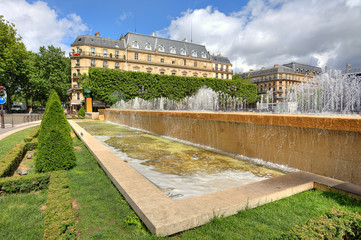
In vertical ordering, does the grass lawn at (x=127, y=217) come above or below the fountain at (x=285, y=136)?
below

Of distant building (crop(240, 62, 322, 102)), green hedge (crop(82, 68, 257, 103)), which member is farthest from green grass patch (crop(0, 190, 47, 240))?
distant building (crop(240, 62, 322, 102))

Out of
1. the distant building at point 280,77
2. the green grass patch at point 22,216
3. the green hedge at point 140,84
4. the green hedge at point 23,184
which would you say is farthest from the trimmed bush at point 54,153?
the distant building at point 280,77

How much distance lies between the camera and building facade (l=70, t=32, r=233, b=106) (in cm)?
4678

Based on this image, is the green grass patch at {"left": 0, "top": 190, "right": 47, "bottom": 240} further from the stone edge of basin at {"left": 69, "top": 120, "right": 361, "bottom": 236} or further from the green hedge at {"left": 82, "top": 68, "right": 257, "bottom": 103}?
the green hedge at {"left": 82, "top": 68, "right": 257, "bottom": 103}

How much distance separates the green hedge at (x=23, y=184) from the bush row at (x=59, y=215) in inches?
16.3

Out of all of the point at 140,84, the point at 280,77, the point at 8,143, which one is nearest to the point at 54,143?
the point at 8,143

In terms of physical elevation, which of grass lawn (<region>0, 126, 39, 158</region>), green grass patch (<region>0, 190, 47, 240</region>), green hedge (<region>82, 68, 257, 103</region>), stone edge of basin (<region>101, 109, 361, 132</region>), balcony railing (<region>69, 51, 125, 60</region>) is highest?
balcony railing (<region>69, 51, 125, 60</region>)

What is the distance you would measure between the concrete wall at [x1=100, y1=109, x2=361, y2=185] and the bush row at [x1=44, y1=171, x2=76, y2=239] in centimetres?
386

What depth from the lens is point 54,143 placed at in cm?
436

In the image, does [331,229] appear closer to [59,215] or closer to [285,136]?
[59,215]

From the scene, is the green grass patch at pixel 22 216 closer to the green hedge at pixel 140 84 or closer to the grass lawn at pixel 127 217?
the grass lawn at pixel 127 217

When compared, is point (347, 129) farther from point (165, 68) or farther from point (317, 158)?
point (165, 68)

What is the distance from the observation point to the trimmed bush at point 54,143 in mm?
4241

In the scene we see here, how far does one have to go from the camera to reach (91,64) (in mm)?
46875
